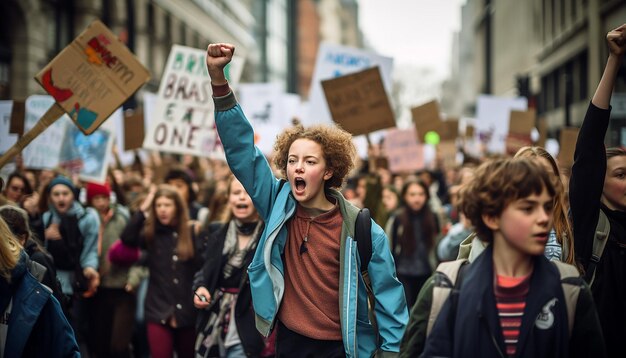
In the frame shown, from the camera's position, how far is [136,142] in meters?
10.8

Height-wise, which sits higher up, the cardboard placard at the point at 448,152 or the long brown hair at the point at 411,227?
the cardboard placard at the point at 448,152

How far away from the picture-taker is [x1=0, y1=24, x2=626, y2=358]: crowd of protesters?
9.86 ft

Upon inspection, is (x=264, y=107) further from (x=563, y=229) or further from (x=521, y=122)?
(x=563, y=229)

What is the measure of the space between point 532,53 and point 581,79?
12.2 meters

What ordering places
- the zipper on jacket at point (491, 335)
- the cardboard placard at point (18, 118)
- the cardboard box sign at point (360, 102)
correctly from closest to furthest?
1. the zipper on jacket at point (491, 335)
2. the cardboard placard at point (18, 118)
3. the cardboard box sign at point (360, 102)

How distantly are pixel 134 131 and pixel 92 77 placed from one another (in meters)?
3.96

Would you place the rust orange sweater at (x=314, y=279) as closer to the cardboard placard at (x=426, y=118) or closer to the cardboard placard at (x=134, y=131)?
the cardboard placard at (x=134, y=131)

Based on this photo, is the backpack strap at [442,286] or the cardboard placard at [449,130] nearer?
the backpack strap at [442,286]

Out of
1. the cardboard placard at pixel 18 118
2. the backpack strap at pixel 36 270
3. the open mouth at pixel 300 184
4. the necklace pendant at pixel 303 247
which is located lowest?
the backpack strap at pixel 36 270

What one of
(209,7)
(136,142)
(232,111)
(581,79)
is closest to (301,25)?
(209,7)

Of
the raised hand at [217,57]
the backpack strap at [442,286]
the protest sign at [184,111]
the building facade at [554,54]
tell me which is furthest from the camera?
the building facade at [554,54]

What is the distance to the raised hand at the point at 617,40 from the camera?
3.52 metres

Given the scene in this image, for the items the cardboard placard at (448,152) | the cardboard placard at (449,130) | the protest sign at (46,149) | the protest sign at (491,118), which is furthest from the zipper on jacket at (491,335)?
the protest sign at (491,118)

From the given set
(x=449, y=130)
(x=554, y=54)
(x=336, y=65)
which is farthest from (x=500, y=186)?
(x=554, y=54)
